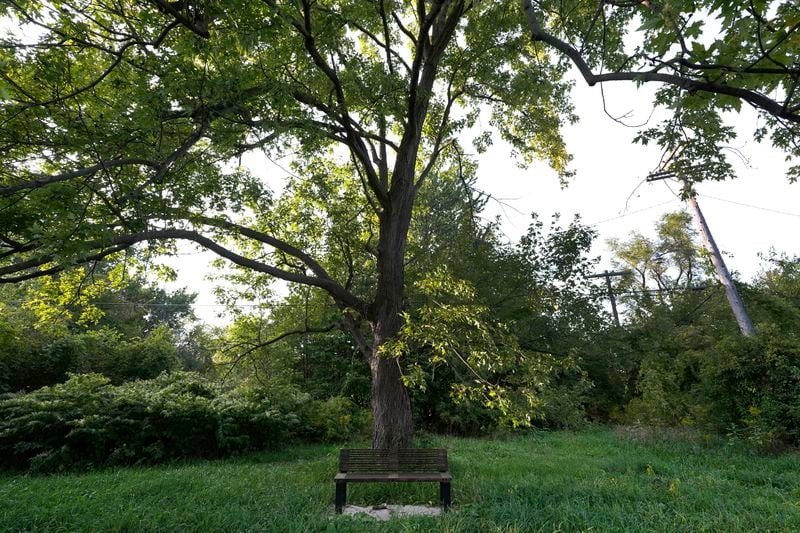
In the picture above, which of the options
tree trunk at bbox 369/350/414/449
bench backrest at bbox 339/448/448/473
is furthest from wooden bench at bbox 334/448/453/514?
tree trunk at bbox 369/350/414/449

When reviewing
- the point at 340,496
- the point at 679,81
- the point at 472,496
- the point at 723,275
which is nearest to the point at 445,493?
the point at 472,496

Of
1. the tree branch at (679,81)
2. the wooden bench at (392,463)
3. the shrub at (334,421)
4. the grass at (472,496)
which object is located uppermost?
the tree branch at (679,81)

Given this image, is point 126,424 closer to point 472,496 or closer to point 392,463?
point 392,463

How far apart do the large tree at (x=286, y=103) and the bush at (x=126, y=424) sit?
2.91 meters

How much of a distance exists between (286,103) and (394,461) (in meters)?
4.77

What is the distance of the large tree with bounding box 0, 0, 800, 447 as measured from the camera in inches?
106

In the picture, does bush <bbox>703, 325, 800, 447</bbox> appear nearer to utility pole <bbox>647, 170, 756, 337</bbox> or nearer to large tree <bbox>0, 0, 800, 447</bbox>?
utility pole <bbox>647, 170, 756, 337</bbox>

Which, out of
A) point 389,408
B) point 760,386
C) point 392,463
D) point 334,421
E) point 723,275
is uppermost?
point 723,275

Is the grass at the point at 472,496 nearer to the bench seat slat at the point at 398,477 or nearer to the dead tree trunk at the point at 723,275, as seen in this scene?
the bench seat slat at the point at 398,477

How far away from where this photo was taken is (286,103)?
16.9 ft

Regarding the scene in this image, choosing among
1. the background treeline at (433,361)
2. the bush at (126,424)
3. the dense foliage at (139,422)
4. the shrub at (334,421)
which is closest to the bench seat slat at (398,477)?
the background treeline at (433,361)

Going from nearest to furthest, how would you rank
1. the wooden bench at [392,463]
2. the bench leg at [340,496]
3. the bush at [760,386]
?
1. the bench leg at [340,496]
2. the wooden bench at [392,463]
3. the bush at [760,386]

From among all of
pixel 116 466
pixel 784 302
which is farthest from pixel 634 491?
pixel 784 302

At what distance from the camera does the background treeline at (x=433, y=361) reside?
616 cm
